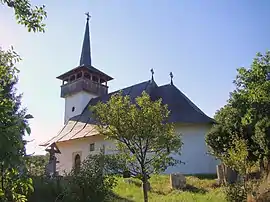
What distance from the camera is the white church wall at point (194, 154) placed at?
20984 millimetres

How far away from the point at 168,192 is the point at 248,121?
15.6ft

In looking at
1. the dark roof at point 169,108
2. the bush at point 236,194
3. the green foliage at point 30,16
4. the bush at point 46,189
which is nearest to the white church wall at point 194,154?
the dark roof at point 169,108

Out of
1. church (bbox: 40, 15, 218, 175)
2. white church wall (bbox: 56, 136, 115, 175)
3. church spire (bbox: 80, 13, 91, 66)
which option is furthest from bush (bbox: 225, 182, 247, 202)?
church spire (bbox: 80, 13, 91, 66)

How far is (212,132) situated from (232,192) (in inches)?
269

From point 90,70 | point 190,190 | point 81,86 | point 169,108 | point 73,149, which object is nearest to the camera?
point 190,190

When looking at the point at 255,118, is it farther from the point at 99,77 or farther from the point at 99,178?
the point at 99,77

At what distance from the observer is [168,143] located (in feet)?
31.8

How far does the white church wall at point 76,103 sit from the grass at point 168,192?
1526 cm

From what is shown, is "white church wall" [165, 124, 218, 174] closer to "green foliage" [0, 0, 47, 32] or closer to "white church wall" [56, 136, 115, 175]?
"white church wall" [56, 136, 115, 175]

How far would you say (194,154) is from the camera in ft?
69.7

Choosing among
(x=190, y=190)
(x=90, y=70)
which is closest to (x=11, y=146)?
(x=190, y=190)

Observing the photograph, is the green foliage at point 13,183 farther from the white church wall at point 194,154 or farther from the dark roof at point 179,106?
the dark roof at point 179,106

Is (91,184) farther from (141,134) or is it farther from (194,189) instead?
(194,189)

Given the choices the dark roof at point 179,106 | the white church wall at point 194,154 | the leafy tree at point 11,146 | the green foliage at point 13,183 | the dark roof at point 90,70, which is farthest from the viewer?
the dark roof at point 90,70
